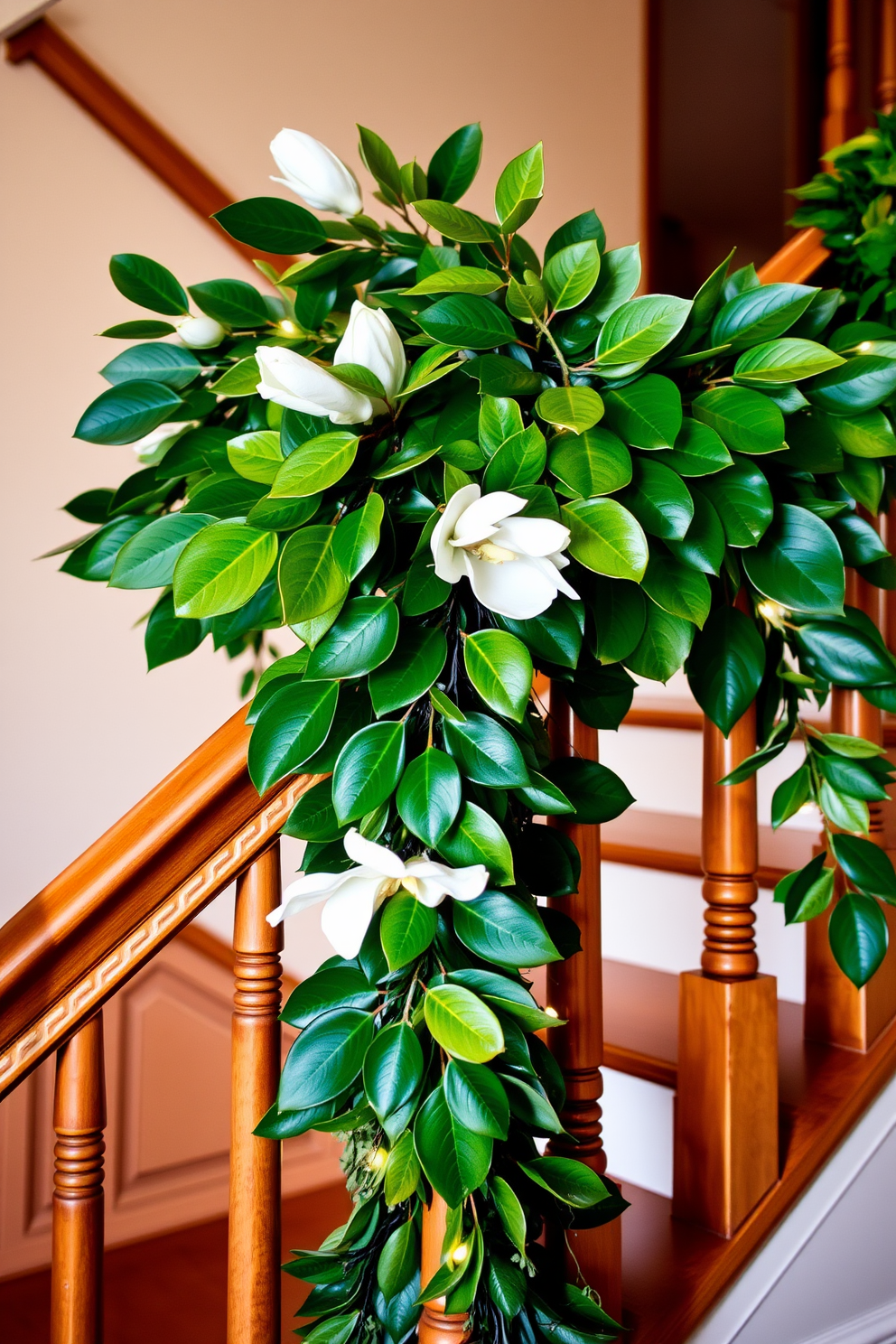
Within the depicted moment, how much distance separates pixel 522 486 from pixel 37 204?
174 cm

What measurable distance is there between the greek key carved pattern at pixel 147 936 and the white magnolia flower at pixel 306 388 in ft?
0.91

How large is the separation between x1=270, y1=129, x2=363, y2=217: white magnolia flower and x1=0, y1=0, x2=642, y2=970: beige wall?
4.45 feet

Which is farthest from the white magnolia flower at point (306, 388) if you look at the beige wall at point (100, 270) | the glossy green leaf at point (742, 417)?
the beige wall at point (100, 270)

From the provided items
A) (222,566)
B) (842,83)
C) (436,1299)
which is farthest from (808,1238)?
(842,83)

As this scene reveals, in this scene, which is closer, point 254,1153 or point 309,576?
point 309,576

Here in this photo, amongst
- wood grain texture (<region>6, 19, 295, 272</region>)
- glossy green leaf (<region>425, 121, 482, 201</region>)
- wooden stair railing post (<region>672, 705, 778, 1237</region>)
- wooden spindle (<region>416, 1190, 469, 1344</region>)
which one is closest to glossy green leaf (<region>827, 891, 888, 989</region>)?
wooden stair railing post (<region>672, 705, 778, 1237</region>)

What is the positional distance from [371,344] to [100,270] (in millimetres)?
1640

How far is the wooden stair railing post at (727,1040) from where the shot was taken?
860mm

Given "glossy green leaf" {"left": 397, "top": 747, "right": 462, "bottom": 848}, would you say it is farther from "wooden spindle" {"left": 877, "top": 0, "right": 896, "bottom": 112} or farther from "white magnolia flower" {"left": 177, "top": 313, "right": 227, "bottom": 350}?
"wooden spindle" {"left": 877, "top": 0, "right": 896, "bottom": 112}

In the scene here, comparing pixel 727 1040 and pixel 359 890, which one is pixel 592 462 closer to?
pixel 359 890

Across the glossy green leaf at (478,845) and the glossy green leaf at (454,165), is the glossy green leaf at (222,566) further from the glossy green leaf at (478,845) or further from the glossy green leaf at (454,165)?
the glossy green leaf at (454,165)

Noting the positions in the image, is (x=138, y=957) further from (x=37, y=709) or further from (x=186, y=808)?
(x=37, y=709)

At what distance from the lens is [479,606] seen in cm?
61

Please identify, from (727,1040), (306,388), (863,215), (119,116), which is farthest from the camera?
(119,116)
